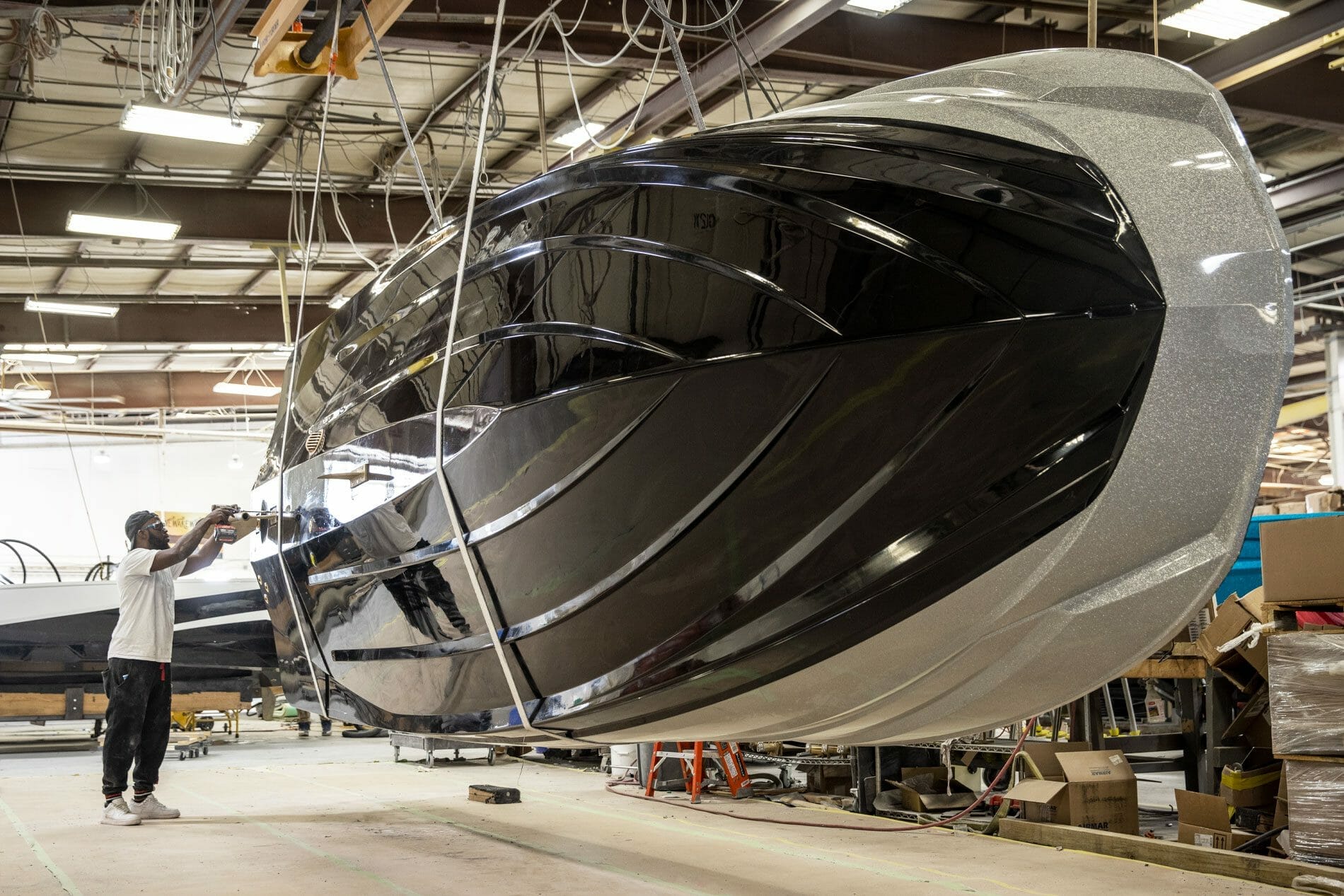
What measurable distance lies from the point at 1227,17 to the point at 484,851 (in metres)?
4.65

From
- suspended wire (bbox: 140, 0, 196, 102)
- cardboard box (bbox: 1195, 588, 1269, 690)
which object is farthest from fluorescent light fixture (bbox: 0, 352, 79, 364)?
cardboard box (bbox: 1195, 588, 1269, 690)

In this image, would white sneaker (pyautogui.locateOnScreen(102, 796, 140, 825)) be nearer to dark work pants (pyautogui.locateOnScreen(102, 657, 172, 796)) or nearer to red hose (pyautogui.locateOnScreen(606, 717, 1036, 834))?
dark work pants (pyautogui.locateOnScreen(102, 657, 172, 796))

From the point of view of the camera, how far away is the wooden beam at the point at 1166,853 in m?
3.25

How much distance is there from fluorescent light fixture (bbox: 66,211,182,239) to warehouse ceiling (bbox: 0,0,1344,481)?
44cm

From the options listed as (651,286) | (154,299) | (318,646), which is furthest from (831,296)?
(154,299)

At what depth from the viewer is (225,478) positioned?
16.8 m

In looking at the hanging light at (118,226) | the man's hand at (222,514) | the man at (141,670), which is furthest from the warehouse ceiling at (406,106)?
the man at (141,670)

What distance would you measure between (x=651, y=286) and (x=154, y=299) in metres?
8.86

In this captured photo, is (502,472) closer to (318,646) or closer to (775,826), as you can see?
(318,646)

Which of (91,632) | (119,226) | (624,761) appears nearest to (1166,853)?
(624,761)

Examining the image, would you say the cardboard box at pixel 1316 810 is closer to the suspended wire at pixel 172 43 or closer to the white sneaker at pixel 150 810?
the white sneaker at pixel 150 810

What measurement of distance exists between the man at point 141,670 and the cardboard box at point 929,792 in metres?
2.91

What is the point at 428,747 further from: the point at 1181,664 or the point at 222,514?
the point at 1181,664

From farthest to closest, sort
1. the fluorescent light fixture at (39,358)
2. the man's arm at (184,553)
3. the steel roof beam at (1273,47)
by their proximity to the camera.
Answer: the fluorescent light fixture at (39,358) < the steel roof beam at (1273,47) < the man's arm at (184,553)
